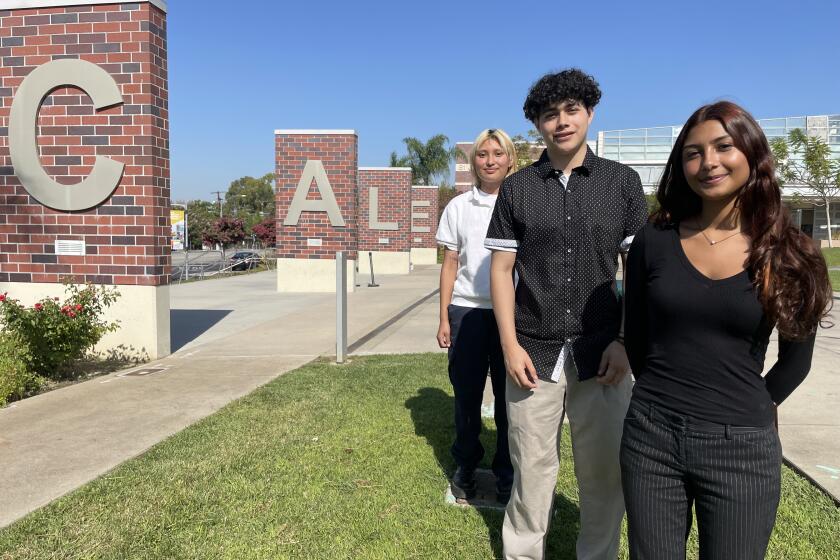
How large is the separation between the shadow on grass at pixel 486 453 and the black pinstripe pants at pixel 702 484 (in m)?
1.13

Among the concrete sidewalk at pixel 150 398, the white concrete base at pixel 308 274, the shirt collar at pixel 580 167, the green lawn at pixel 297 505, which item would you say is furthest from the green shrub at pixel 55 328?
the white concrete base at pixel 308 274

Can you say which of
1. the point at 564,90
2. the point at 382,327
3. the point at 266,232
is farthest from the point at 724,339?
the point at 266,232

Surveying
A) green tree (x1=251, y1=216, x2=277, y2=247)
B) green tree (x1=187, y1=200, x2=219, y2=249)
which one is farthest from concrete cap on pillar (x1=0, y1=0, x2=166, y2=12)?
green tree (x1=187, y1=200, x2=219, y2=249)

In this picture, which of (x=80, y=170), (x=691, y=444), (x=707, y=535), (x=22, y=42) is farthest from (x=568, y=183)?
(x=22, y=42)

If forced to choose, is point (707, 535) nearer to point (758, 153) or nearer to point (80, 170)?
point (758, 153)

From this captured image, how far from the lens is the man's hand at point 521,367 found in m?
2.24

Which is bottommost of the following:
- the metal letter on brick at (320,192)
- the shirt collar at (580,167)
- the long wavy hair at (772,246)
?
the long wavy hair at (772,246)

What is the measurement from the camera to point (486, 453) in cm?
Answer: 405

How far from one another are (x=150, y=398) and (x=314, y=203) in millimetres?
10899

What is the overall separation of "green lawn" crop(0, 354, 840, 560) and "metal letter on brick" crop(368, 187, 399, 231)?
19696mm

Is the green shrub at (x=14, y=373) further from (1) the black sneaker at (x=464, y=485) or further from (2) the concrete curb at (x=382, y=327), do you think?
(1) the black sneaker at (x=464, y=485)

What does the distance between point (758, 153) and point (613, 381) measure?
94 cm

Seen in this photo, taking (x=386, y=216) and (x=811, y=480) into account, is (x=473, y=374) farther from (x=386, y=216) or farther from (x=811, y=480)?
(x=386, y=216)

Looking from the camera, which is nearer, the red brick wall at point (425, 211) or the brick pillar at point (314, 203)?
the brick pillar at point (314, 203)
